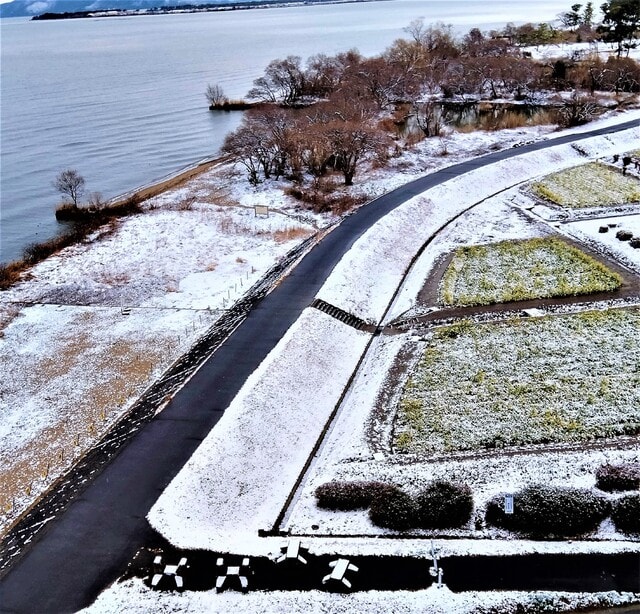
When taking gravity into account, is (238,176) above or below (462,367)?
above

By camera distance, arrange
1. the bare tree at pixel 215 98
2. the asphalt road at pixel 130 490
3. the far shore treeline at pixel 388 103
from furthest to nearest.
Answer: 1. the bare tree at pixel 215 98
2. the far shore treeline at pixel 388 103
3. the asphalt road at pixel 130 490

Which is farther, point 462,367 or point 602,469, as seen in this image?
point 462,367

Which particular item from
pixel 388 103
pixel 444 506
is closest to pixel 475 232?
pixel 444 506

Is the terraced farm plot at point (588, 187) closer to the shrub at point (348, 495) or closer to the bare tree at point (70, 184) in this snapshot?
the shrub at point (348, 495)

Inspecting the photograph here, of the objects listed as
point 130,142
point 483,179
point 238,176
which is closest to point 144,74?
point 130,142

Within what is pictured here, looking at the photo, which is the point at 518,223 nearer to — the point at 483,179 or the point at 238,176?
the point at 483,179

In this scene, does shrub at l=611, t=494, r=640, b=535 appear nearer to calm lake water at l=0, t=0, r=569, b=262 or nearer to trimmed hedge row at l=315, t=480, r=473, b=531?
trimmed hedge row at l=315, t=480, r=473, b=531

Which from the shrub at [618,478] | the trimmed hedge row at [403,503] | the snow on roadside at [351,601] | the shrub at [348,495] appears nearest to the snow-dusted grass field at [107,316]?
the snow on roadside at [351,601]

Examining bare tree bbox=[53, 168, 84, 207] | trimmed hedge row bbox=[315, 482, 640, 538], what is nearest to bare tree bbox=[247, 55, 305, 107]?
bare tree bbox=[53, 168, 84, 207]

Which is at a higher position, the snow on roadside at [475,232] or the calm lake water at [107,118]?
the calm lake water at [107,118]
